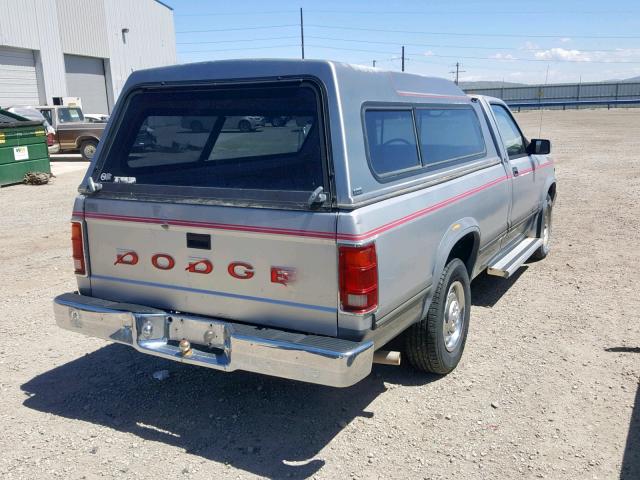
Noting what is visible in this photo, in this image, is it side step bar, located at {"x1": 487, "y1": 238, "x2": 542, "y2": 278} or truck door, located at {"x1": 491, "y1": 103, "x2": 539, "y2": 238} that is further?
truck door, located at {"x1": 491, "y1": 103, "x2": 539, "y2": 238}

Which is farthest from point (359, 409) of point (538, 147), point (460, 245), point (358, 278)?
point (538, 147)

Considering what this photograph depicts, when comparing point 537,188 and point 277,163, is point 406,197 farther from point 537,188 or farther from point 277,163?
point 537,188

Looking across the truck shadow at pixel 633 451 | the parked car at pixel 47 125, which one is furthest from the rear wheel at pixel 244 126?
the parked car at pixel 47 125

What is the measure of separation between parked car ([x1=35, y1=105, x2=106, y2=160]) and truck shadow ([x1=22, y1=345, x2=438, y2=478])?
665 inches

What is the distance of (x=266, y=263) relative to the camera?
10.8 feet

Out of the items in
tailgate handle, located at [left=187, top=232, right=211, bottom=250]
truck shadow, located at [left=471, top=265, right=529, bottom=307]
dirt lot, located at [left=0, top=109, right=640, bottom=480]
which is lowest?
truck shadow, located at [left=471, top=265, right=529, bottom=307]

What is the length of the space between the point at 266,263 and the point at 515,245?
3.62 meters

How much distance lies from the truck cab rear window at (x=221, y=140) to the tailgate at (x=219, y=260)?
0.65 ft

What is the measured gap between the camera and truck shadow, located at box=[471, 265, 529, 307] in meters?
5.87

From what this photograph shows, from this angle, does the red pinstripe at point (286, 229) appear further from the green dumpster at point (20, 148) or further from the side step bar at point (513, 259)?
the green dumpster at point (20, 148)

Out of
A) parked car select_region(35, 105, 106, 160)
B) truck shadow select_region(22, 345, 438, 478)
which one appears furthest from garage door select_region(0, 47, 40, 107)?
truck shadow select_region(22, 345, 438, 478)

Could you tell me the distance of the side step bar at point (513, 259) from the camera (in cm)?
528

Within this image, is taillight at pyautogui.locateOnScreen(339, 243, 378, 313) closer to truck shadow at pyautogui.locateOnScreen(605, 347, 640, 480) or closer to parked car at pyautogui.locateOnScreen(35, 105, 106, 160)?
truck shadow at pyautogui.locateOnScreen(605, 347, 640, 480)

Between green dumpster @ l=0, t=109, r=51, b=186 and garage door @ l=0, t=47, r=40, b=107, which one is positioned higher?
garage door @ l=0, t=47, r=40, b=107
